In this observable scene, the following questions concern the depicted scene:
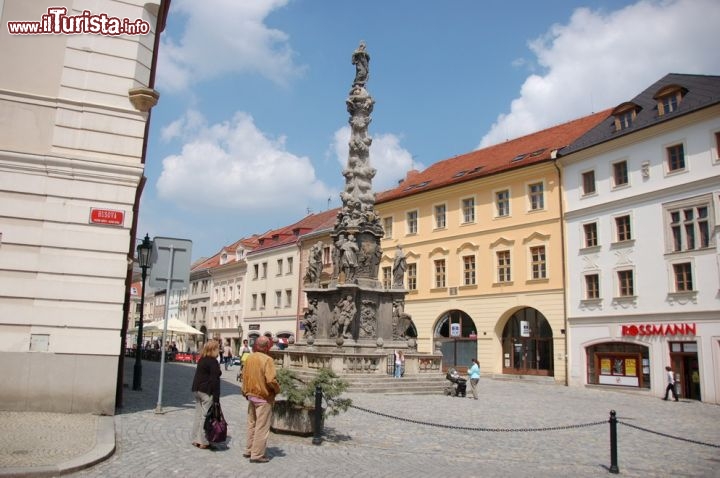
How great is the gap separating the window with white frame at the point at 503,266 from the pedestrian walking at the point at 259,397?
88.5 feet

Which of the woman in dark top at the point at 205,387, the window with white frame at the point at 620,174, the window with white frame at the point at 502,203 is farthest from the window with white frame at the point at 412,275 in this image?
the woman in dark top at the point at 205,387

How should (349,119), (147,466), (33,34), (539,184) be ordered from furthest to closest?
(539,184)
(349,119)
(33,34)
(147,466)

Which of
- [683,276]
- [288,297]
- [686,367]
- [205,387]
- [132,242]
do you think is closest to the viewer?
[205,387]

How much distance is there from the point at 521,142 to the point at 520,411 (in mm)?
25527

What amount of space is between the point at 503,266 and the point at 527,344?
4260 millimetres

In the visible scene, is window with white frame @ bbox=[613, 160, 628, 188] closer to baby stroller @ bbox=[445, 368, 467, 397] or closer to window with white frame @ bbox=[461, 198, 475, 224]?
window with white frame @ bbox=[461, 198, 475, 224]

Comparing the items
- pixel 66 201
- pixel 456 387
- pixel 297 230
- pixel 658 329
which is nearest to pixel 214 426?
pixel 66 201

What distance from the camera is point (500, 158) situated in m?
37.8

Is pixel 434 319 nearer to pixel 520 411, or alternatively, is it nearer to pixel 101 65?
pixel 520 411

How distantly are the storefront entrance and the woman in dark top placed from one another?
21.9 m

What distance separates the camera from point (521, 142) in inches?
1523

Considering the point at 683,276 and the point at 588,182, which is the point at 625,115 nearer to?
the point at 588,182

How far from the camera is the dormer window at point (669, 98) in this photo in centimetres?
2681

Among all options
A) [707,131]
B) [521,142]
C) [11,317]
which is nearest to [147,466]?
[11,317]
